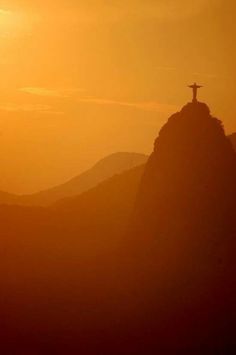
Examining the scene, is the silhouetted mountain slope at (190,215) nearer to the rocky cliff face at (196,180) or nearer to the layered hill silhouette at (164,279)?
the rocky cliff face at (196,180)

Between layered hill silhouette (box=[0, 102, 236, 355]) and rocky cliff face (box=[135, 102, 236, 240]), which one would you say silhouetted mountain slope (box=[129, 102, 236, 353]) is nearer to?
rocky cliff face (box=[135, 102, 236, 240])

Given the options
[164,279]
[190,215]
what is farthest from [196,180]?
[164,279]

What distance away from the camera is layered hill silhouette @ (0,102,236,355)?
70000mm

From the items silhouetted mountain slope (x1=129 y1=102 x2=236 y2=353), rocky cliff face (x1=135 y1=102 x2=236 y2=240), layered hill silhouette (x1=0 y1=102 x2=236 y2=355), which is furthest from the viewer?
rocky cliff face (x1=135 y1=102 x2=236 y2=240)

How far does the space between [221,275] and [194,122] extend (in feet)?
61.7

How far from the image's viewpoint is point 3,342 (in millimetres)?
75000

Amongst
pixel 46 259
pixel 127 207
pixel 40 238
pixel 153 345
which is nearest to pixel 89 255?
pixel 46 259

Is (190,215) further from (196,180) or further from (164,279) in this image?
(164,279)

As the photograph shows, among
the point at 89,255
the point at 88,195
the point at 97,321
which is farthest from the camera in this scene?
the point at 88,195

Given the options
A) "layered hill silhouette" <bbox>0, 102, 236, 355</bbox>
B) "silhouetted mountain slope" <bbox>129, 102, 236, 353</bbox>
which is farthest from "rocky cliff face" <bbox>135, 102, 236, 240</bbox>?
"layered hill silhouette" <bbox>0, 102, 236, 355</bbox>

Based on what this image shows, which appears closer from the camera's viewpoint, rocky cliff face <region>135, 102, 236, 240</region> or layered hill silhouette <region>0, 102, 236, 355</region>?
layered hill silhouette <region>0, 102, 236, 355</region>

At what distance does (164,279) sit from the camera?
75.7m

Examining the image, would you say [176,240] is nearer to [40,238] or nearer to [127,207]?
[40,238]

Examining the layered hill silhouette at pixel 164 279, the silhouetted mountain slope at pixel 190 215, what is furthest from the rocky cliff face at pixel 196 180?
the layered hill silhouette at pixel 164 279
